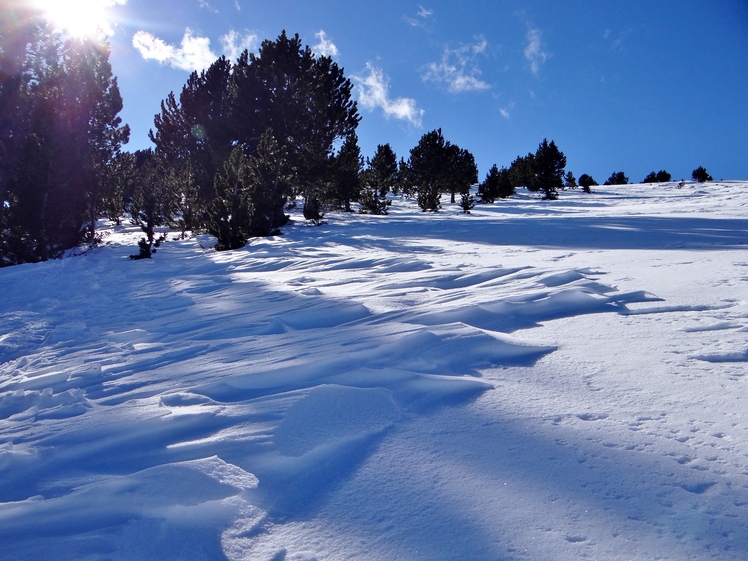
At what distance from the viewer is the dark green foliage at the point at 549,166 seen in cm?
2845

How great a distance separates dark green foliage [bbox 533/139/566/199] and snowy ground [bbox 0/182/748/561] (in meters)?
27.7

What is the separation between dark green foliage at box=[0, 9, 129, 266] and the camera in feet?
38.1

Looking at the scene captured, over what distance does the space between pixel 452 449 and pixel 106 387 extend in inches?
84.6

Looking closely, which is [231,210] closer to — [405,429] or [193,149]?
[405,429]

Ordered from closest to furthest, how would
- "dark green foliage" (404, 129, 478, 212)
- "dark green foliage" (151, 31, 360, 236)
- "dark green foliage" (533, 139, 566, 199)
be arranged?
"dark green foliage" (151, 31, 360, 236)
"dark green foliage" (404, 129, 478, 212)
"dark green foliage" (533, 139, 566, 199)

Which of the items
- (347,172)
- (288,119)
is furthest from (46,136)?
(347,172)

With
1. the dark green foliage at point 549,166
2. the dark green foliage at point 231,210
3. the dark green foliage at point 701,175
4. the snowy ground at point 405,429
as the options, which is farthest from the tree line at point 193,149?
the dark green foliage at point 701,175

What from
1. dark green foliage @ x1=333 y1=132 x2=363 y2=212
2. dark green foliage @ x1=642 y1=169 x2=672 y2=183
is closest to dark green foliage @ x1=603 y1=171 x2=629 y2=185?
dark green foliage @ x1=642 y1=169 x2=672 y2=183

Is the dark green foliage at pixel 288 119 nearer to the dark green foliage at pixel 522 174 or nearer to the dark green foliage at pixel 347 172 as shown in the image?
the dark green foliage at pixel 347 172

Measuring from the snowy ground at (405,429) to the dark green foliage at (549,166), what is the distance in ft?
90.8

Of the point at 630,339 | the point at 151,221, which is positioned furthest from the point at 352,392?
the point at 151,221

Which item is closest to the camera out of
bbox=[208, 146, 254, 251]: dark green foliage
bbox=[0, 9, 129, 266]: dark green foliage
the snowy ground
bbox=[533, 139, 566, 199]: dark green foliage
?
the snowy ground

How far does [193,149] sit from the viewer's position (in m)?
20.5

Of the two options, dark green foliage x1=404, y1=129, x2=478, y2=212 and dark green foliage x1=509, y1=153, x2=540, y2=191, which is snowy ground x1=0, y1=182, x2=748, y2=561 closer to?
dark green foliage x1=404, y1=129, x2=478, y2=212
